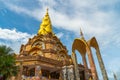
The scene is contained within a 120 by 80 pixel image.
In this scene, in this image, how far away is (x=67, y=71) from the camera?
3234cm

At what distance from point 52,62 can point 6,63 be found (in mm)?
14544

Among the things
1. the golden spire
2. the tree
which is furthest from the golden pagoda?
the tree

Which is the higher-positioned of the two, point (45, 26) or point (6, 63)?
point (45, 26)

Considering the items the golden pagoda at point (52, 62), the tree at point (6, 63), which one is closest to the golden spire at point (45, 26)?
the golden pagoda at point (52, 62)

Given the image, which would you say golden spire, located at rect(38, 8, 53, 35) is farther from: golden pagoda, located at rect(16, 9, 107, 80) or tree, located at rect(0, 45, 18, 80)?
tree, located at rect(0, 45, 18, 80)

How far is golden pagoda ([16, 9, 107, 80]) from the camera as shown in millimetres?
29622

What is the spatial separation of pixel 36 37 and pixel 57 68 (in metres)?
13.8

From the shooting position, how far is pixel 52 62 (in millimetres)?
32750

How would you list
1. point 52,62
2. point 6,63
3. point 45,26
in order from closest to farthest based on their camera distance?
point 6,63, point 52,62, point 45,26

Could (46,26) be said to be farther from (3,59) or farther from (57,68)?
(3,59)

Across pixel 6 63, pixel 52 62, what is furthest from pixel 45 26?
pixel 6 63

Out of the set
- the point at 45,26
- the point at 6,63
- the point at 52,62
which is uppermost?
the point at 45,26

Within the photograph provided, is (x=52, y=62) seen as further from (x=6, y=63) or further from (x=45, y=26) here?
(x=45, y=26)

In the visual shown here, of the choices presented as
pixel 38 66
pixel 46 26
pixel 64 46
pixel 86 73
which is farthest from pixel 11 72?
pixel 46 26
